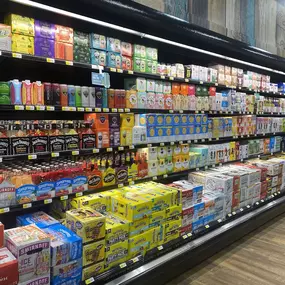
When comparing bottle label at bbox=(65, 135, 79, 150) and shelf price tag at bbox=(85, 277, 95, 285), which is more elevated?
bottle label at bbox=(65, 135, 79, 150)

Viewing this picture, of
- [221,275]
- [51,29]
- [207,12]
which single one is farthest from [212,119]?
[51,29]

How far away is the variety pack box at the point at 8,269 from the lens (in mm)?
1702

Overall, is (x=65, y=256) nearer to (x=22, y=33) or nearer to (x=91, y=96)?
(x=91, y=96)

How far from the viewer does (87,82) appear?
10.5ft

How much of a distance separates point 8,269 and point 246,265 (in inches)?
96.9

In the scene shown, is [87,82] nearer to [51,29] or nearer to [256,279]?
[51,29]

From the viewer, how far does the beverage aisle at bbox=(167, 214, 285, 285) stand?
284 cm

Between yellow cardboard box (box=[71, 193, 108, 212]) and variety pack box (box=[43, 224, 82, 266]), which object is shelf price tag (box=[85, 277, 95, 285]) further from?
yellow cardboard box (box=[71, 193, 108, 212])

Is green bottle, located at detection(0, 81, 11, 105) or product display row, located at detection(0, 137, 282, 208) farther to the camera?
product display row, located at detection(0, 137, 282, 208)

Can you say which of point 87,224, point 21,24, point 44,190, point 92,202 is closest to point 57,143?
point 44,190

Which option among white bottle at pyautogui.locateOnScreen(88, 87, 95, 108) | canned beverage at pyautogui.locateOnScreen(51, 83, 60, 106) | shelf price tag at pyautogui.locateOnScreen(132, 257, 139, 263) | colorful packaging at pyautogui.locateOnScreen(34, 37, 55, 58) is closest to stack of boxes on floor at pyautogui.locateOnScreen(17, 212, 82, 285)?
shelf price tag at pyautogui.locateOnScreen(132, 257, 139, 263)

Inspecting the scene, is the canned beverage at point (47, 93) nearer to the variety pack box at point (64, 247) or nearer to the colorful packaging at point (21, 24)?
the colorful packaging at point (21, 24)

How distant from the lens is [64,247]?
6.63 ft

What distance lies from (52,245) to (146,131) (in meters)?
1.58
